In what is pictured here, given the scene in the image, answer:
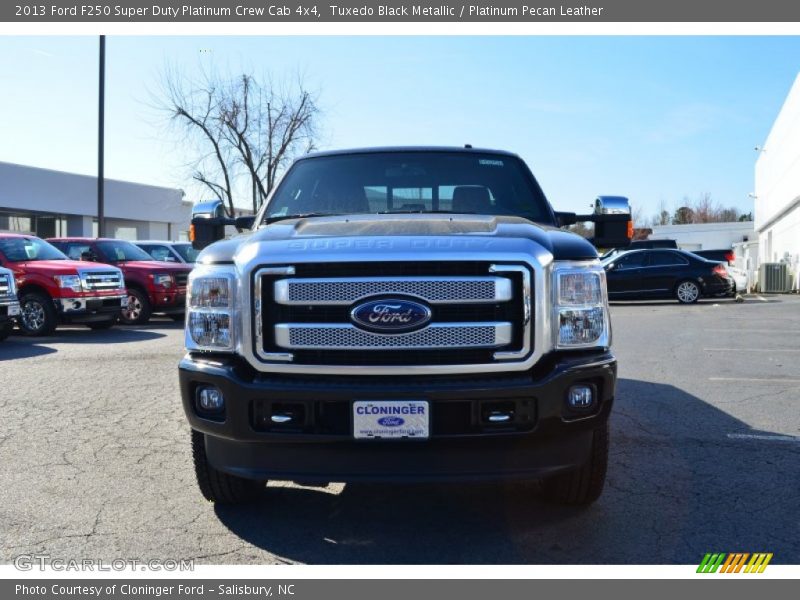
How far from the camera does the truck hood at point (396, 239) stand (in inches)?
141

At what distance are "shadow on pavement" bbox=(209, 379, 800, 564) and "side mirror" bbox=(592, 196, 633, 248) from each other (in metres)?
1.38

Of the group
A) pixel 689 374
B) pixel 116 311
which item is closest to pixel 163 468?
pixel 689 374

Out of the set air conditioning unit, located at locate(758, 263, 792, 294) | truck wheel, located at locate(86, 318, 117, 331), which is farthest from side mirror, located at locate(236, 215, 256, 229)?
air conditioning unit, located at locate(758, 263, 792, 294)

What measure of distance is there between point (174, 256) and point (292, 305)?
619 inches

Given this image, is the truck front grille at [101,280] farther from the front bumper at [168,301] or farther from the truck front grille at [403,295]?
the truck front grille at [403,295]

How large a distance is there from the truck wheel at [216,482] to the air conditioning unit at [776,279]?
27.9m

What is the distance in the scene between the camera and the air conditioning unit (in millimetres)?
28375

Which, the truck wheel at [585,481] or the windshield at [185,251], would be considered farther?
the windshield at [185,251]

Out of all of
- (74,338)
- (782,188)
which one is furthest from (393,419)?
(782,188)

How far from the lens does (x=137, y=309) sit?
15.5 m

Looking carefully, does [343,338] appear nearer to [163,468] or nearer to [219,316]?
[219,316]

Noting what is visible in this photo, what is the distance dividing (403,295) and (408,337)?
18 cm

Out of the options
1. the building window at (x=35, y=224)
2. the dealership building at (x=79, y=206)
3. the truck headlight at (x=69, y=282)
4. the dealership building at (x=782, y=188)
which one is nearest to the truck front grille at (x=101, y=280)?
the truck headlight at (x=69, y=282)
